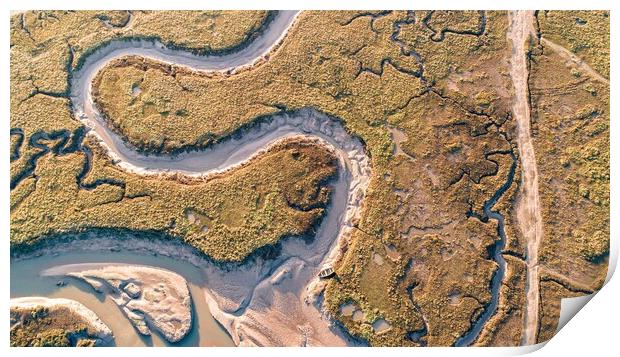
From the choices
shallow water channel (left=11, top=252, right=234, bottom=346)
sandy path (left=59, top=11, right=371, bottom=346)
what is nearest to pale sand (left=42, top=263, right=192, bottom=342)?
shallow water channel (left=11, top=252, right=234, bottom=346)

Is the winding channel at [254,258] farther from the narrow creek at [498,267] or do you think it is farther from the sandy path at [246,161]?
the narrow creek at [498,267]

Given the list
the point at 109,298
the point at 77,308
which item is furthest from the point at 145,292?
the point at 77,308

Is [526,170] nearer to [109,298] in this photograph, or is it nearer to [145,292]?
[145,292]

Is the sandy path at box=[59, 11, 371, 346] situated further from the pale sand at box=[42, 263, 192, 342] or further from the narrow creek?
the narrow creek

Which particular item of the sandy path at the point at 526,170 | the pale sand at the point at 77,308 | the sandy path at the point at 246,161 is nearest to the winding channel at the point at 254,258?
the sandy path at the point at 246,161
